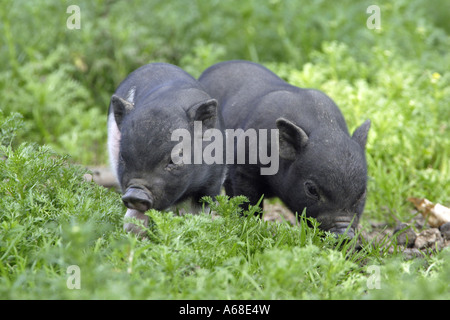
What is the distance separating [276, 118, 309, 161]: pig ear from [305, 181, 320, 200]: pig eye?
0.95ft

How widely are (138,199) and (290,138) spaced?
1.43 metres

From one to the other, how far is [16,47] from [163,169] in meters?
6.04

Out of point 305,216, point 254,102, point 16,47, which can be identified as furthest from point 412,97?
point 16,47

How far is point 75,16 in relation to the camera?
9.50m

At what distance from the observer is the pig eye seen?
510 centimetres

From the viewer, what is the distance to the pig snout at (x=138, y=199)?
4.58 m

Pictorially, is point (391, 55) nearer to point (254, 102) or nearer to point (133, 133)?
point (254, 102)

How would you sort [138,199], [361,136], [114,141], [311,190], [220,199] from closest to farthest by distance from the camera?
A: 1. [138,199]
2. [220,199]
3. [311,190]
4. [361,136]
5. [114,141]

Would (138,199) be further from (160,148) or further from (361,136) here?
(361,136)

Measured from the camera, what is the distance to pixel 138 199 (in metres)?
4.59

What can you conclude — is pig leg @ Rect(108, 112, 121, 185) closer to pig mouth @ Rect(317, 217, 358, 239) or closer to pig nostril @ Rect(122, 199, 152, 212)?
pig nostril @ Rect(122, 199, 152, 212)

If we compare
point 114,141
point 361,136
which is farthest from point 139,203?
point 361,136

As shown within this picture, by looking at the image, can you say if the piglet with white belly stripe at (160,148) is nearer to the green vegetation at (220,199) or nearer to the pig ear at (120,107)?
the pig ear at (120,107)
